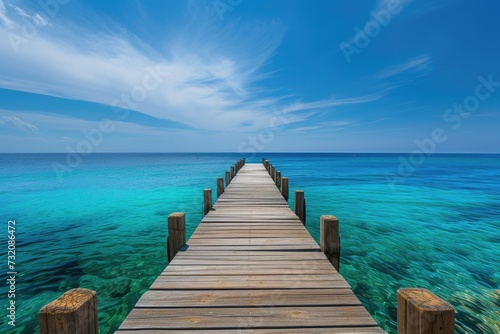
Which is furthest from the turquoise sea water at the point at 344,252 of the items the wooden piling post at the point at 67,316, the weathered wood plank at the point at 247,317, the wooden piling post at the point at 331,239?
the wooden piling post at the point at 67,316

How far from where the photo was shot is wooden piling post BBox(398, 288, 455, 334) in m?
1.64

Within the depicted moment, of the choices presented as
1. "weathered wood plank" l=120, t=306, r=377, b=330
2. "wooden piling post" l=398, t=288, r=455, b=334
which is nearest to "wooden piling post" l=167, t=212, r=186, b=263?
"weathered wood plank" l=120, t=306, r=377, b=330

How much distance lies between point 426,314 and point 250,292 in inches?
79.3

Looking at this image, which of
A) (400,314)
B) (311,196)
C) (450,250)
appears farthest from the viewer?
(311,196)

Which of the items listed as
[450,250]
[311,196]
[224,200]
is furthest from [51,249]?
[311,196]

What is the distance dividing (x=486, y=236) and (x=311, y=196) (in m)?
10.2

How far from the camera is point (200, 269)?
12.4 ft

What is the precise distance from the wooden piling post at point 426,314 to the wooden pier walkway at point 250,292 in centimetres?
89

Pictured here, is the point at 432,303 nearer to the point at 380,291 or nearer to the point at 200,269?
the point at 200,269

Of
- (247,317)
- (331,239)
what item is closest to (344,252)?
(331,239)

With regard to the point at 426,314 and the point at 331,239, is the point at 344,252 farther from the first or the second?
the point at 426,314

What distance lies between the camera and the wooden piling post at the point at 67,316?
62.6 inches

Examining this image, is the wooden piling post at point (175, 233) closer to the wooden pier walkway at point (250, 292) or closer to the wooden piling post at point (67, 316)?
the wooden pier walkway at point (250, 292)

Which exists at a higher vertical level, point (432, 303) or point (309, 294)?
point (432, 303)
